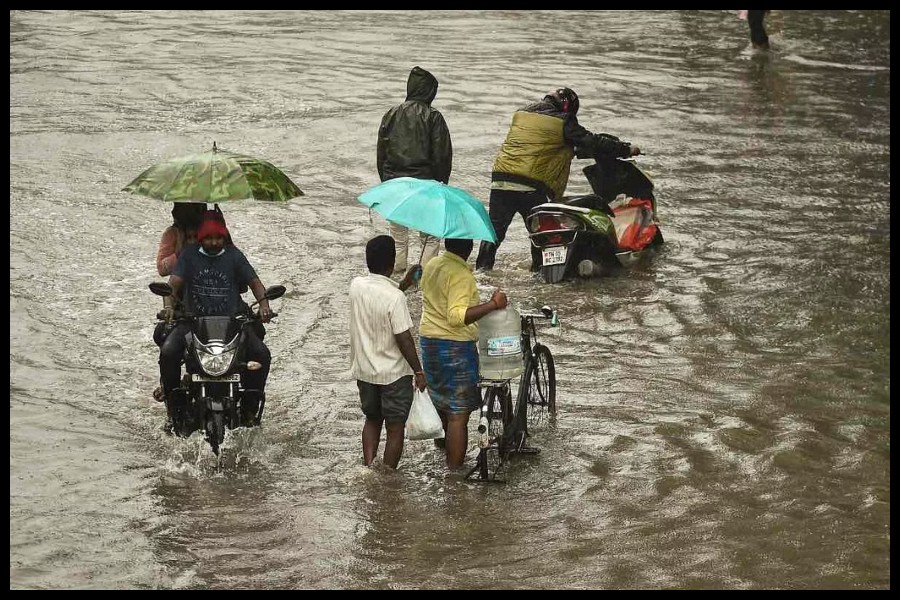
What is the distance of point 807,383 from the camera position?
1057 centimetres

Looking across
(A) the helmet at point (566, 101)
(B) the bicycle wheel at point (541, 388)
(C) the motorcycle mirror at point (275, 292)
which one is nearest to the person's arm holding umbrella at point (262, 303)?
(C) the motorcycle mirror at point (275, 292)

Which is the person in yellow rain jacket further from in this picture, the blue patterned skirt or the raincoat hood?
the blue patterned skirt

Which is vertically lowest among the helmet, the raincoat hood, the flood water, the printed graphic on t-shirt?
the flood water

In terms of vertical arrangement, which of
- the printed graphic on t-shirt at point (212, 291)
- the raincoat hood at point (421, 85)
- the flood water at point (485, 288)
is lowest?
the flood water at point (485, 288)

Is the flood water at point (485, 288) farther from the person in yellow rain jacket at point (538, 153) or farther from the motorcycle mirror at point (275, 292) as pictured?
the motorcycle mirror at point (275, 292)

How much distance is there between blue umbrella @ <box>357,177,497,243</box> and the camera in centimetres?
819

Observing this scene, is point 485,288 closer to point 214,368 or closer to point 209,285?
point 209,285

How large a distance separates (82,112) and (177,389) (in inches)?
428

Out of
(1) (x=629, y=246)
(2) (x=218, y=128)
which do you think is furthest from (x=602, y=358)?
(2) (x=218, y=128)

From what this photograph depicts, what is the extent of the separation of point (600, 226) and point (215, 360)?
212 inches

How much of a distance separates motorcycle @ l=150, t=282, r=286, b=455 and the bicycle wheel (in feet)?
5.93

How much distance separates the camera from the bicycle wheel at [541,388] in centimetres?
921

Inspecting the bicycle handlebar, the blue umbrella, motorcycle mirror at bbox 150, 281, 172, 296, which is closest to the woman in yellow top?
the blue umbrella
